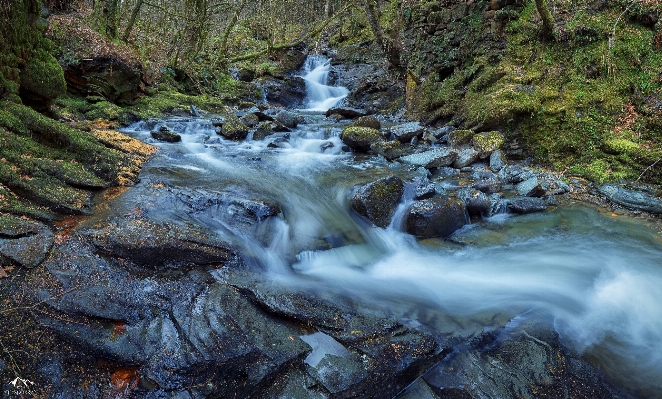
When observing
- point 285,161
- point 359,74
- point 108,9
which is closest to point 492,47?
point 285,161

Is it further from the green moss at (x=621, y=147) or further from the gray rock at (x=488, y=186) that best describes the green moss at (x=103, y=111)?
the green moss at (x=621, y=147)

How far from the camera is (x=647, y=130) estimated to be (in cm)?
739

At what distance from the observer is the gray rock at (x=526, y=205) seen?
21.7 feet

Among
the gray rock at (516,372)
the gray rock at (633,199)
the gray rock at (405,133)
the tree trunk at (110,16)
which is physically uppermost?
the tree trunk at (110,16)

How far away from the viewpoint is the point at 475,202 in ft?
21.3

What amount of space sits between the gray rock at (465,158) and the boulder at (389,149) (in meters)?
1.37

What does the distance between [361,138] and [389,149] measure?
892 millimetres

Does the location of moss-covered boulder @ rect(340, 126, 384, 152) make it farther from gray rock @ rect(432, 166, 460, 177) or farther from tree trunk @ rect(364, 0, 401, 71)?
tree trunk @ rect(364, 0, 401, 71)

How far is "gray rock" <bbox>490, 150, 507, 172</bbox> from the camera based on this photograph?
8.30m

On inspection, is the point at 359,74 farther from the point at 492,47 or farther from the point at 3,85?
the point at 3,85

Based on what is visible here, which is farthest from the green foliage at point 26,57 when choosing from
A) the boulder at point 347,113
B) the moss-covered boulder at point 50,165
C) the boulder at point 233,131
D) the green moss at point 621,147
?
the green moss at point 621,147

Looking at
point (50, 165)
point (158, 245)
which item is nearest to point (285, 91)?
point (50, 165)

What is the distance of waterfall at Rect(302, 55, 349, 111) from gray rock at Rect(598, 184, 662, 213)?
12.5 meters

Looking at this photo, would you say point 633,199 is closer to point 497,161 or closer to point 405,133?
point 497,161
